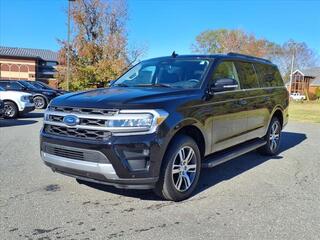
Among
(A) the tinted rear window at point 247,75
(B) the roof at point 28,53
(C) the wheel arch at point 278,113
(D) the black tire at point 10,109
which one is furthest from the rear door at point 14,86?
(B) the roof at point 28,53

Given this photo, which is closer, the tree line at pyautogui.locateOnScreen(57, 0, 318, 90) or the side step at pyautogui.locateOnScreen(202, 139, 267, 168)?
the side step at pyautogui.locateOnScreen(202, 139, 267, 168)

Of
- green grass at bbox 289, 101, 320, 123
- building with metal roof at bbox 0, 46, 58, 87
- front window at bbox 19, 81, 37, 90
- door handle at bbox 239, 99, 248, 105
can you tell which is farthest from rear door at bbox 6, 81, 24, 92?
building with metal roof at bbox 0, 46, 58, 87

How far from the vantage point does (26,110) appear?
14.8 m

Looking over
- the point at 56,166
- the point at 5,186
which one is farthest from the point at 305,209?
the point at 5,186

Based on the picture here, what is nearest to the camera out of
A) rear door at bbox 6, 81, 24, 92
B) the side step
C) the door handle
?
the side step

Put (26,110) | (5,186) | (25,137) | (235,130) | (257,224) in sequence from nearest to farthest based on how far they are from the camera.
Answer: (257,224)
(5,186)
(235,130)
(25,137)
(26,110)

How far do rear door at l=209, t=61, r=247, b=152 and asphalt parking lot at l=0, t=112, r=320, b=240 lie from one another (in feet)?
2.13

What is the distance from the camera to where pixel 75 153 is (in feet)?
14.6

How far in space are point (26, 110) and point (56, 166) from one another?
10.9 m

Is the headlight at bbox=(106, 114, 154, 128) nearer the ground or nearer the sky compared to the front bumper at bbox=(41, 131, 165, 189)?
nearer the sky

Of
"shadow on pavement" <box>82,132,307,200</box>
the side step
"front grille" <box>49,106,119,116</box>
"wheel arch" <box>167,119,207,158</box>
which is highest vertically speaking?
"front grille" <box>49,106,119,116</box>

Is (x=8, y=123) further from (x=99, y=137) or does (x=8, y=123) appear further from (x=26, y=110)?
(x=99, y=137)

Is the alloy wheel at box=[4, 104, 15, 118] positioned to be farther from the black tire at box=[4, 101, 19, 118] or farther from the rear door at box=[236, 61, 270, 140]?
the rear door at box=[236, 61, 270, 140]

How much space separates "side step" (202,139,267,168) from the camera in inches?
209
